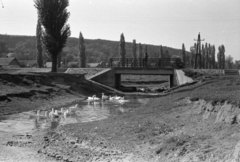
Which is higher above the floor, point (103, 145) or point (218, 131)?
point (218, 131)

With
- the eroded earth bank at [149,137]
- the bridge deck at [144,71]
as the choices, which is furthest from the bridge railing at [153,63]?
the eroded earth bank at [149,137]

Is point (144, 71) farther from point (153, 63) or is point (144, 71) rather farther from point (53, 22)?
point (53, 22)

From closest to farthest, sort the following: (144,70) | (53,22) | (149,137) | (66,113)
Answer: (149,137) → (66,113) → (53,22) → (144,70)

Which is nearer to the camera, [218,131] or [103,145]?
[218,131]

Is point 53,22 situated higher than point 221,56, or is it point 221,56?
point 53,22

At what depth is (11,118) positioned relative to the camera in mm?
17078

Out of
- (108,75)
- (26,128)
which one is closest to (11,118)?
(26,128)

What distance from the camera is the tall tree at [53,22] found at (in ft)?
139

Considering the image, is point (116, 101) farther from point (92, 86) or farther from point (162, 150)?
point (162, 150)

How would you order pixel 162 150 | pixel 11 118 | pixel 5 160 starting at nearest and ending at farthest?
1. pixel 162 150
2. pixel 5 160
3. pixel 11 118

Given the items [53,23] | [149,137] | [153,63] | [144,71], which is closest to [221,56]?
[153,63]

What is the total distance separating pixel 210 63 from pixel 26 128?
108 m

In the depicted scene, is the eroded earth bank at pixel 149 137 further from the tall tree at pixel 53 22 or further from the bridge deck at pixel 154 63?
the bridge deck at pixel 154 63

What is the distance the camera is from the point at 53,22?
42875mm
